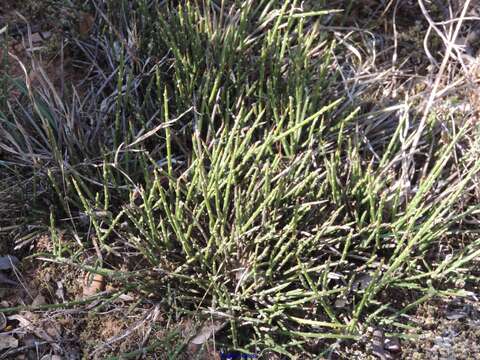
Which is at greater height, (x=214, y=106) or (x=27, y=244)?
(x=214, y=106)

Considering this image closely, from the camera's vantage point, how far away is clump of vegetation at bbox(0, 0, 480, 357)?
158 centimetres

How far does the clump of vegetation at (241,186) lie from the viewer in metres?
1.58

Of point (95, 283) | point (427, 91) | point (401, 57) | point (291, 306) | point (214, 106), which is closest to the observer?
point (291, 306)

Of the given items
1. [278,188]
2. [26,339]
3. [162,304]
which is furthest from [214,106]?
[26,339]

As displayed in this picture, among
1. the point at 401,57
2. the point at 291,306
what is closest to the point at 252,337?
the point at 291,306

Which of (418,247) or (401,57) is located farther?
(401,57)

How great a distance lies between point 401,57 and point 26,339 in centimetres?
154

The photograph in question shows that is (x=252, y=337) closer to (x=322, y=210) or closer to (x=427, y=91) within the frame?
(x=322, y=210)

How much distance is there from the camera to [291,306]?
1.55 m

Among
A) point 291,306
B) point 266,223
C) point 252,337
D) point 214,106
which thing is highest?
point 214,106

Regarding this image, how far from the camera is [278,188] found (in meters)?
1.57

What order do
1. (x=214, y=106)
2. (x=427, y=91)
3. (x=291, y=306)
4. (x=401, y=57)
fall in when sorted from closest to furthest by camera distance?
(x=291, y=306)
(x=214, y=106)
(x=427, y=91)
(x=401, y=57)

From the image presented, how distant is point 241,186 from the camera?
5.67 ft

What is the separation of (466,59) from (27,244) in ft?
5.19
